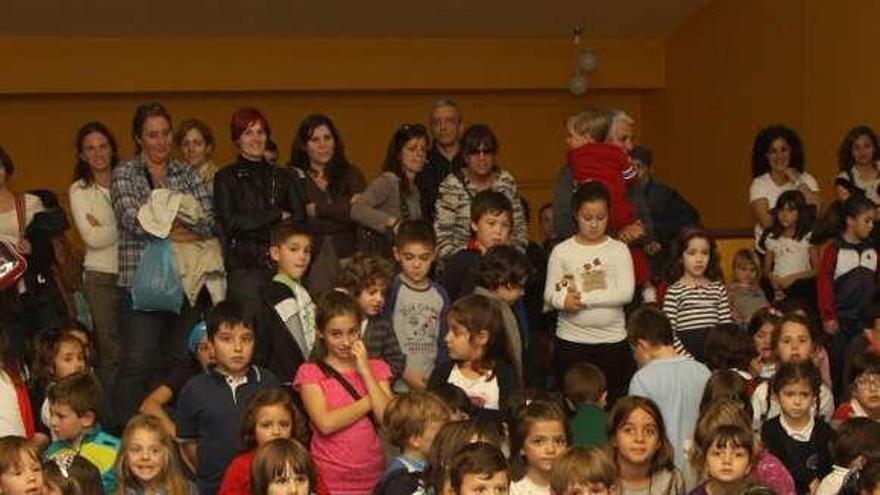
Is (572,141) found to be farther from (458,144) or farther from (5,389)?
(5,389)

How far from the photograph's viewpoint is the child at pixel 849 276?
396 inches

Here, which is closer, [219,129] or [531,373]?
[531,373]

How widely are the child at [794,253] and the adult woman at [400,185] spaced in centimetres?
219

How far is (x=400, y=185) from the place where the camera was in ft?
31.2

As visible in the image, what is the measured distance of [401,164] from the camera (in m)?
9.56

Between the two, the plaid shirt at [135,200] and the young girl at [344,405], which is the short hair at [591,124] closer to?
the plaid shirt at [135,200]

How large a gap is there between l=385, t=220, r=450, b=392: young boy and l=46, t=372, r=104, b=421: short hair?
4.71ft

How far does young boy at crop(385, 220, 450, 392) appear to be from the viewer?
8430 millimetres

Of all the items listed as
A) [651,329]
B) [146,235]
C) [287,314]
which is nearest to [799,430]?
[651,329]

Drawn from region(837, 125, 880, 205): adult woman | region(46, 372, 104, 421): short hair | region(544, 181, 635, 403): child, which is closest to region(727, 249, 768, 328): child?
region(837, 125, 880, 205): adult woman

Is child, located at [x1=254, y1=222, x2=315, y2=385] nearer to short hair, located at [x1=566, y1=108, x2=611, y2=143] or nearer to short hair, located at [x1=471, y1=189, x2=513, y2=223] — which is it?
short hair, located at [x1=471, y1=189, x2=513, y2=223]

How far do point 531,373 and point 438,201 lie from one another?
3.82 ft

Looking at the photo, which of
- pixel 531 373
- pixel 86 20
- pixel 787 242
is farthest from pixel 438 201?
pixel 86 20

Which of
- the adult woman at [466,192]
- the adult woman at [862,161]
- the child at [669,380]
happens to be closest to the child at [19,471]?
the child at [669,380]
